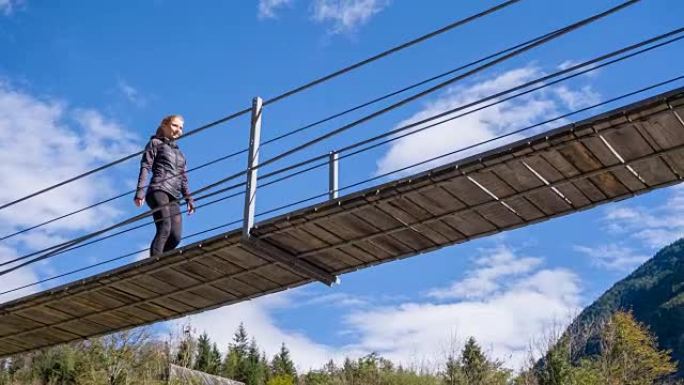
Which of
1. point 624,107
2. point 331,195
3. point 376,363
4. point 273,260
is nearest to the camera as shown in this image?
point 624,107

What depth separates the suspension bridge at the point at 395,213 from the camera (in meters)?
5.89

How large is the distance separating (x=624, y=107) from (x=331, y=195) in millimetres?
2263

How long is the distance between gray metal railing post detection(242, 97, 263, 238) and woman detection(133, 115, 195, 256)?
2.90ft

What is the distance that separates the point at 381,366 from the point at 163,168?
124 ft

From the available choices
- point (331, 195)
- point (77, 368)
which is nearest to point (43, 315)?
point (331, 195)

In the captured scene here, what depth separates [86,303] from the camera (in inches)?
326

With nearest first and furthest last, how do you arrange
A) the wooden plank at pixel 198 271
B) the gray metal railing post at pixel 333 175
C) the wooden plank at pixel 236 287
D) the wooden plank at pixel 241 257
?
the gray metal railing post at pixel 333 175, the wooden plank at pixel 241 257, the wooden plank at pixel 198 271, the wooden plank at pixel 236 287

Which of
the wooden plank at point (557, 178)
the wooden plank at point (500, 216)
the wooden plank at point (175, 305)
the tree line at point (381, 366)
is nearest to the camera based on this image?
the wooden plank at point (557, 178)

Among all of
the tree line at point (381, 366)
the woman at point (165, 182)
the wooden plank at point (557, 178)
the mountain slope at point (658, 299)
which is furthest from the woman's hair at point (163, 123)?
the mountain slope at point (658, 299)

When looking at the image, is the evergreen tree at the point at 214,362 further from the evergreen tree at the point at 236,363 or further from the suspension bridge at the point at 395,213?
the suspension bridge at the point at 395,213

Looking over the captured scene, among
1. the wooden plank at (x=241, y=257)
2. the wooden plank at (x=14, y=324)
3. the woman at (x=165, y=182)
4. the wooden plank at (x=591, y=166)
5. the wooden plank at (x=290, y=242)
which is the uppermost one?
the woman at (x=165, y=182)

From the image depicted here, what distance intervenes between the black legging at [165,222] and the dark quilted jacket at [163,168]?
7cm

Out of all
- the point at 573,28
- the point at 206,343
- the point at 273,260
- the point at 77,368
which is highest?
the point at 206,343

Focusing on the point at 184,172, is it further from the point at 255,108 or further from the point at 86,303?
the point at 86,303
